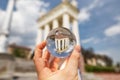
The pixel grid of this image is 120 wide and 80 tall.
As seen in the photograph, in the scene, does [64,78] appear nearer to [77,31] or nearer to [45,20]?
[77,31]

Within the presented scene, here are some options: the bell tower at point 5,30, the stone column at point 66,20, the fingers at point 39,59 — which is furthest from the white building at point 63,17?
the fingers at point 39,59

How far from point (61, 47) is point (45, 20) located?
22.8 metres

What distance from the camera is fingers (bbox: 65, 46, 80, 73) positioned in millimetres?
1169

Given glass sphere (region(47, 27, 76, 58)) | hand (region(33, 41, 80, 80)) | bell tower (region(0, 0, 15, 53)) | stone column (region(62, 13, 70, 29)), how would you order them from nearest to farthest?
hand (region(33, 41, 80, 80)) → glass sphere (region(47, 27, 76, 58)) → bell tower (region(0, 0, 15, 53)) → stone column (region(62, 13, 70, 29))

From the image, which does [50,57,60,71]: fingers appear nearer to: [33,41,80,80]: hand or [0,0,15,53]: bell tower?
[33,41,80,80]: hand

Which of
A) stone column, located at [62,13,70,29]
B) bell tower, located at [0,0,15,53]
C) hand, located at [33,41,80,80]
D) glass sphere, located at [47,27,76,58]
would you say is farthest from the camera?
stone column, located at [62,13,70,29]

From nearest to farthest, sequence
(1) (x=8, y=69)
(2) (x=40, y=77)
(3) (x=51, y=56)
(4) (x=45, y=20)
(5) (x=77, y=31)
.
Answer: (2) (x=40, y=77) → (3) (x=51, y=56) → (1) (x=8, y=69) → (5) (x=77, y=31) → (4) (x=45, y=20)

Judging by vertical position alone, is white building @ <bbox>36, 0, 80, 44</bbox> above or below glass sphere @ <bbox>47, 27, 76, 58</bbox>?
above

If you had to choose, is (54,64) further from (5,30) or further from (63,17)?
(63,17)

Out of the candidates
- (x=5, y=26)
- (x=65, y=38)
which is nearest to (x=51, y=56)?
(x=65, y=38)

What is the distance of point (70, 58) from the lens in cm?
122

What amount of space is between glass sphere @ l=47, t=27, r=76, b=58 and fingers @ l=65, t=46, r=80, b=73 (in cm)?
5

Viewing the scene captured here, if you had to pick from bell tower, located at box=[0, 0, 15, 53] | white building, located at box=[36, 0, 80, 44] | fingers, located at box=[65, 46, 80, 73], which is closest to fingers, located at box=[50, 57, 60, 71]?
fingers, located at box=[65, 46, 80, 73]

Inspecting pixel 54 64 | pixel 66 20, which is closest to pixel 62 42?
pixel 54 64
